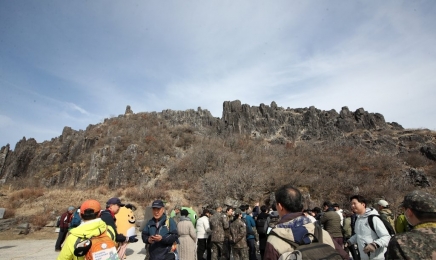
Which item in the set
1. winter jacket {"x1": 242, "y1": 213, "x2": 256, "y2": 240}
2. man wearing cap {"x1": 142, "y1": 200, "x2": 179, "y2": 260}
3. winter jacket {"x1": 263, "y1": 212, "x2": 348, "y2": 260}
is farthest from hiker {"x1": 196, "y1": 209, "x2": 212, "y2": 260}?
winter jacket {"x1": 263, "y1": 212, "x2": 348, "y2": 260}

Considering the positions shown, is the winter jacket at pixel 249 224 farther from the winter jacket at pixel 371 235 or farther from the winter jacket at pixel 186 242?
the winter jacket at pixel 371 235

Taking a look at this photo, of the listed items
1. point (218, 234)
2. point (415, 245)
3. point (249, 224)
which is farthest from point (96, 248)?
point (249, 224)

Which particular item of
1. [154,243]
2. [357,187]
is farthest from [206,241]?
[357,187]

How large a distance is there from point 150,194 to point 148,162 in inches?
260

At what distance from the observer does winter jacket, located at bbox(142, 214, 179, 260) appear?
3.54m

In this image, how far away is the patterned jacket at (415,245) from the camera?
1.55 m

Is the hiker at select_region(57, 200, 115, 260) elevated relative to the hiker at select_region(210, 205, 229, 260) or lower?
elevated

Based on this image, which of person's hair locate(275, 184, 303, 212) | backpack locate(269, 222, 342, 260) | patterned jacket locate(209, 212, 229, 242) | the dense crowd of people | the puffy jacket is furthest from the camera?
patterned jacket locate(209, 212, 229, 242)

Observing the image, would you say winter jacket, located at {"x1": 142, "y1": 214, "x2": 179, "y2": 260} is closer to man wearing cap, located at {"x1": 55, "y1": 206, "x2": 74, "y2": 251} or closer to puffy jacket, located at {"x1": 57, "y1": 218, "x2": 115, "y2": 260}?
puffy jacket, located at {"x1": 57, "y1": 218, "x2": 115, "y2": 260}

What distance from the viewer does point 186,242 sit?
15.8ft

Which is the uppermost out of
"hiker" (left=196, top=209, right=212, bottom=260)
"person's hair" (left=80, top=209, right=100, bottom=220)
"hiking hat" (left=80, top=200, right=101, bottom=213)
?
"hiking hat" (left=80, top=200, right=101, bottom=213)

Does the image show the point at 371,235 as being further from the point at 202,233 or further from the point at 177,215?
the point at 177,215

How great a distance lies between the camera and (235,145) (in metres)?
30.4

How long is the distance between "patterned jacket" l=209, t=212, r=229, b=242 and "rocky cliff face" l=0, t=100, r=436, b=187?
56.0 ft
